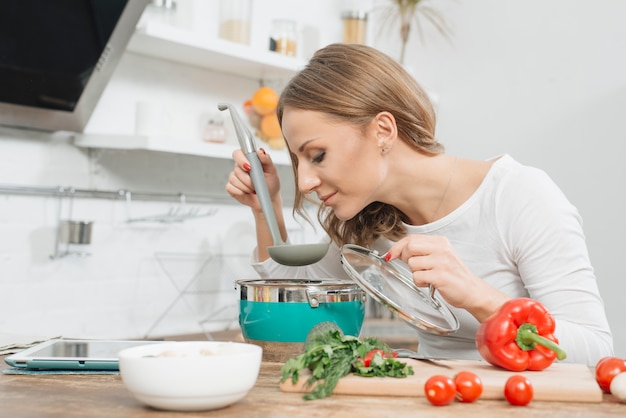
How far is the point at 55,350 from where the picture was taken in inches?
49.9

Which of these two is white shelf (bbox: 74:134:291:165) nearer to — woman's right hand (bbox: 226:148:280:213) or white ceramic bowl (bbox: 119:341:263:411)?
woman's right hand (bbox: 226:148:280:213)

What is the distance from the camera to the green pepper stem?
1092 millimetres

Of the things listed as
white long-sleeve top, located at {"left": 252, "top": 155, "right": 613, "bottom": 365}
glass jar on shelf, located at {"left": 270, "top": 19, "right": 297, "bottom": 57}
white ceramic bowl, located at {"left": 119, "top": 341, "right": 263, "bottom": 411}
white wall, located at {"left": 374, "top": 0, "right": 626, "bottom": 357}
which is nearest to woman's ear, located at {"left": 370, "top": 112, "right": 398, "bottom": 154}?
white long-sleeve top, located at {"left": 252, "top": 155, "right": 613, "bottom": 365}

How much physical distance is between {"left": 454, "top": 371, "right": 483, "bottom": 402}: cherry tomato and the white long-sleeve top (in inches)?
15.9

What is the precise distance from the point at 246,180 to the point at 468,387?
93cm

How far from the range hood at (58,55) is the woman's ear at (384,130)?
0.92 meters

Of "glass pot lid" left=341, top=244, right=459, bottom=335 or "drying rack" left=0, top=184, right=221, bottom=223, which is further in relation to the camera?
"drying rack" left=0, top=184, right=221, bottom=223

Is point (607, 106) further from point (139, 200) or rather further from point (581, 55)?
point (139, 200)

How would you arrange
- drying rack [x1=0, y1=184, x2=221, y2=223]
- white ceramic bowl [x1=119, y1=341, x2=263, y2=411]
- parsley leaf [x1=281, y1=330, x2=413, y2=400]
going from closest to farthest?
white ceramic bowl [x1=119, y1=341, x2=263, y2=411] → parsley leaf [x1=281, y1=330, x2=413, y2=400] → drying rack [x1=0, y1=184, x2=221, y2=223]

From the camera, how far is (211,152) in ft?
8.13

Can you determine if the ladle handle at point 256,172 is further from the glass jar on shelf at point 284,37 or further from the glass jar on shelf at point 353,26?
the glass jar on shelf at point 353,26

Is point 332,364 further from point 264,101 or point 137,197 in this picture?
point 264,101

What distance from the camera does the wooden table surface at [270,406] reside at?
2.90ft

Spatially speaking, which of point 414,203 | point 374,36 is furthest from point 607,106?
point 414,203
